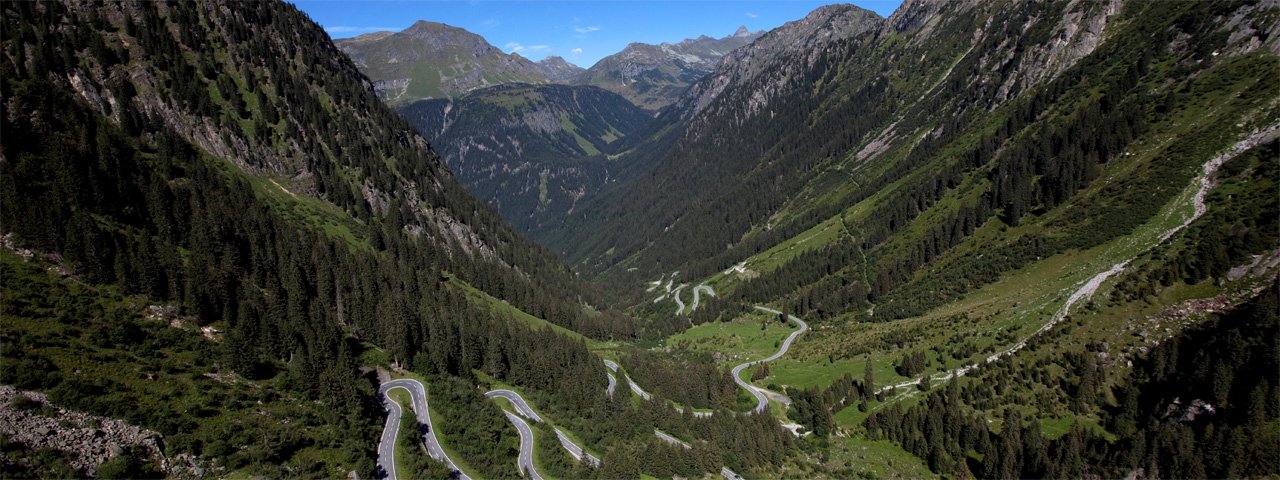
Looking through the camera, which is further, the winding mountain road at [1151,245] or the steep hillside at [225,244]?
the winding mountain road at [1151,245]

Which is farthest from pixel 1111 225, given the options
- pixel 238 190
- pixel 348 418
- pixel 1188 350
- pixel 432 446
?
pixel 238 190

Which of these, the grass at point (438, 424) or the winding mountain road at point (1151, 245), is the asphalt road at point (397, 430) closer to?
the grass at point (438, 424)

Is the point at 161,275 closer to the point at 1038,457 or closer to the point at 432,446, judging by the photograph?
the point at 432,446

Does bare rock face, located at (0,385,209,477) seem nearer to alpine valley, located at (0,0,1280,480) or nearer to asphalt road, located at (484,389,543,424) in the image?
alpine valley, located at (0,0,1280,480)

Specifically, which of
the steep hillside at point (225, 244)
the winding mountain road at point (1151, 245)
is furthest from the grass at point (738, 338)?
the winding mountain road at point (1151, 245)

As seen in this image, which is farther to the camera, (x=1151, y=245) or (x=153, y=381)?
(x=1151, y=245)

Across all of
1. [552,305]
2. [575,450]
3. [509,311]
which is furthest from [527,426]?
[552,305]

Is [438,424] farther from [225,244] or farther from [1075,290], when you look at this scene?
[1075,290]
